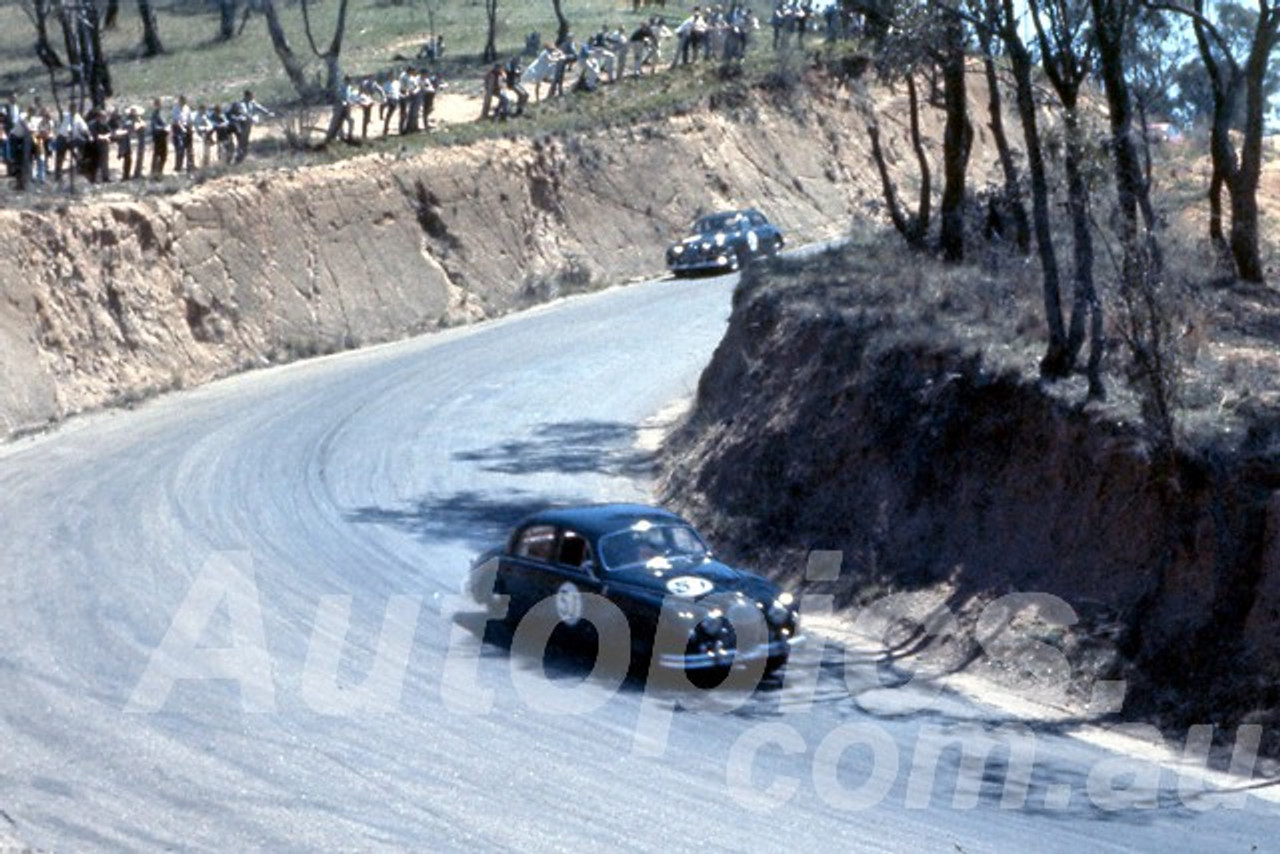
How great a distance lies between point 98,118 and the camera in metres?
36.2

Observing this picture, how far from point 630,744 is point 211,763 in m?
3.12

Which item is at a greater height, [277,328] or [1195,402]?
[1195,402]

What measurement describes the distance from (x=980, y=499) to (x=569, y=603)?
16.3ft

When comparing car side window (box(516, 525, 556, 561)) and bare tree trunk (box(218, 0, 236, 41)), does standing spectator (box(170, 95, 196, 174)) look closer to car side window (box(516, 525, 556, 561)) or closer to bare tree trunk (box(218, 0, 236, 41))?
car side window (box(516, 525, 556, 561))

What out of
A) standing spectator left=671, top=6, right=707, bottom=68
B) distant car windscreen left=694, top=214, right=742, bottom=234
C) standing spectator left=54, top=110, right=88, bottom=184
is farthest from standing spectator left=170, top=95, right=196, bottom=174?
standing spectator left=671, top=6, right=707, bottom=68

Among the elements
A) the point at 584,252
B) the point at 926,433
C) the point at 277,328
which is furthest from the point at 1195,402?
the point at 584,252

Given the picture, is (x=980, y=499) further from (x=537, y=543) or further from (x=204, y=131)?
(x=204, y=131)

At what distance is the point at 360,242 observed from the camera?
1617 inches

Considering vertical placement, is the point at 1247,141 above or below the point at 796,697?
above

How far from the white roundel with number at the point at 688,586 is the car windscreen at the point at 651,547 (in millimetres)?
419

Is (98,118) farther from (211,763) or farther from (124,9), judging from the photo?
(124,9)

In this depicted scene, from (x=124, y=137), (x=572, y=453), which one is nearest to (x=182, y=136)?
(x=124, y=137)

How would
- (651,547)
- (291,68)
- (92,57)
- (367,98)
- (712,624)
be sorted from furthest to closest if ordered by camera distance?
(92,57) < (291,68) < (367,98) < (651,547) < (712,624)

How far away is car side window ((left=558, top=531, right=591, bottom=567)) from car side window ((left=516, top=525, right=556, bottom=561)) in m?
0.15
